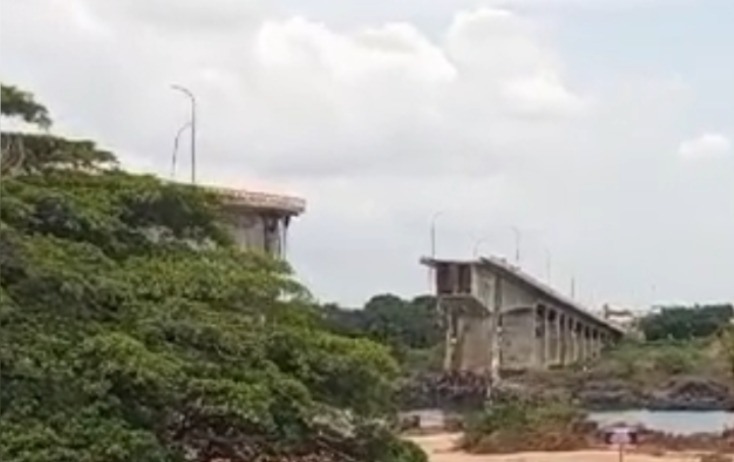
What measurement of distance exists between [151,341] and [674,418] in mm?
66603

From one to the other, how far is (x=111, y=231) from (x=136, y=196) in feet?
2.41

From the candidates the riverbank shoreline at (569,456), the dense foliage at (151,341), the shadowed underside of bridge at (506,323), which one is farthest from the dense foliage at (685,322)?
the dense foliage at (151,341)

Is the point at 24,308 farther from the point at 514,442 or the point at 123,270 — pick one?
the point at 514,442

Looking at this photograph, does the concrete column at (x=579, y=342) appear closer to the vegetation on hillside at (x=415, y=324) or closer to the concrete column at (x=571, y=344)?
the concrete column at (x=571, y=344)

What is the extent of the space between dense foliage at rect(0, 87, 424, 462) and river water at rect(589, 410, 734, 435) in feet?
162

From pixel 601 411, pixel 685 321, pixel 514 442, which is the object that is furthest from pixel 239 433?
pixel 685 321

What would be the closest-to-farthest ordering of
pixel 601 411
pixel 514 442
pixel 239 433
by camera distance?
pixel 239 433 < pixel 514 442 < pixel 601 411

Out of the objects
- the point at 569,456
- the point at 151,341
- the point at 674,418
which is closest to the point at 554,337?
the point at 674,418

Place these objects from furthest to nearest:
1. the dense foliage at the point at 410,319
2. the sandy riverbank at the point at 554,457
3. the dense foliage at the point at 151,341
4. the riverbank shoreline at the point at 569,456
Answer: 1. the dense foliage at the point at 410,319
2. the riverbank shoreline at the point at 569,456
3. the sandy riverbank at the point at 554,457
4. the dense foliage at the point at 151,341

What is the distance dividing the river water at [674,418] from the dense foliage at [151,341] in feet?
162

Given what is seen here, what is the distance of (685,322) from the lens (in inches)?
4345

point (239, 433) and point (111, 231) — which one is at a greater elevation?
point (111, 231)

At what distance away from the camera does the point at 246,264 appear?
20.8m

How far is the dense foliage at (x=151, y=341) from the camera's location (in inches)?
675
